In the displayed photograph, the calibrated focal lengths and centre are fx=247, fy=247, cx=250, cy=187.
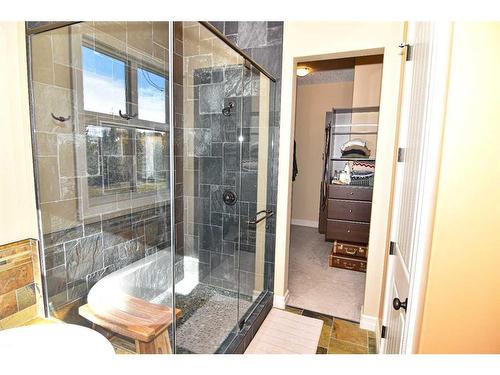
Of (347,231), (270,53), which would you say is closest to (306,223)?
(347,231)

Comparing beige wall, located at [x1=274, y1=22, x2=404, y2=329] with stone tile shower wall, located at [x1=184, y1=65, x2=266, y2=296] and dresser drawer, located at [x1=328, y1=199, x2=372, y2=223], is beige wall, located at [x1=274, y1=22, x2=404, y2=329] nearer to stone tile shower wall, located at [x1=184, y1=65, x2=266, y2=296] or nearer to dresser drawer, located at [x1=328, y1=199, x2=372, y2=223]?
stone tile shower wall, located at [x1=184, y1=65, x2=266, y2=296]

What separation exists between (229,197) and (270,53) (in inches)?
51.6

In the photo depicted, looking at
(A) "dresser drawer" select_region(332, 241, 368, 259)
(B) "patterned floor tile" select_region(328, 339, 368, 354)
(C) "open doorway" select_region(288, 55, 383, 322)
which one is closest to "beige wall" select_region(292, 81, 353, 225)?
(C) "open doorway" select_region(288, 55, 383, 322)

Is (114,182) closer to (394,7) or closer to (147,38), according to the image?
(147,38)

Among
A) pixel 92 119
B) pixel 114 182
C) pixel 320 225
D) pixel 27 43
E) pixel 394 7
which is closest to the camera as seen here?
pixel 394 7

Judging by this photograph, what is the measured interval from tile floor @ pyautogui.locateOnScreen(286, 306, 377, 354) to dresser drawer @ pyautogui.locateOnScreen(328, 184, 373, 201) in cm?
176

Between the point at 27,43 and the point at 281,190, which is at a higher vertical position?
the point at 27,43

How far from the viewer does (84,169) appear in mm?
1600

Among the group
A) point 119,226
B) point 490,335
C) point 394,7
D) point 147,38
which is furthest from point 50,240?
point 490,335

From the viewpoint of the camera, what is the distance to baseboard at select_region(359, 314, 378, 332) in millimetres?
2029

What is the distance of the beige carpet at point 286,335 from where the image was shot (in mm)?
1826

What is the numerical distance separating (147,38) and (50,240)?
1617mm

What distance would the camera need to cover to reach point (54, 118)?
1436 millimetres

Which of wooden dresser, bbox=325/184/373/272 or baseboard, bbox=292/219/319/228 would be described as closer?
wooden dresser, bbox=325/184/373/272
